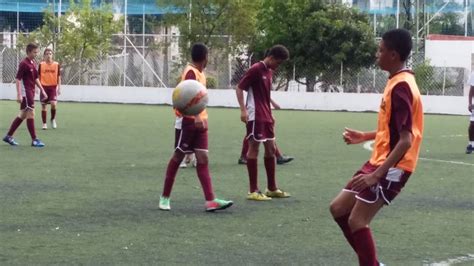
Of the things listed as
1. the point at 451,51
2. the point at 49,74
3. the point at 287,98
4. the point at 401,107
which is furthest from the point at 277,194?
the point at 451,51

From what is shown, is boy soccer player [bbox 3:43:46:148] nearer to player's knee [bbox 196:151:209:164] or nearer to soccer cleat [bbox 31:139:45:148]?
soccer cleat [bbox 31:139:45:148]

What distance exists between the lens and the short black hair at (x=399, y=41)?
6820 mm

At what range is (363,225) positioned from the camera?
6863 mm

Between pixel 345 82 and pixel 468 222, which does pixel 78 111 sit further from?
pixel 468 222

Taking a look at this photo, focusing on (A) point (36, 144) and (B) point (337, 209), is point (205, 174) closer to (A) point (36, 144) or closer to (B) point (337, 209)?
(B) point (337, 209)

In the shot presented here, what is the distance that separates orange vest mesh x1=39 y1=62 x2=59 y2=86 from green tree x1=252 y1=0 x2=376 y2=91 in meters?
19.6

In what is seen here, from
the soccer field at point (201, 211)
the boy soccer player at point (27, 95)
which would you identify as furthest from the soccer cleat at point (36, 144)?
the soccer field at point (201, 211)

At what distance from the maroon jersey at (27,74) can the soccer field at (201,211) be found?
1.09m

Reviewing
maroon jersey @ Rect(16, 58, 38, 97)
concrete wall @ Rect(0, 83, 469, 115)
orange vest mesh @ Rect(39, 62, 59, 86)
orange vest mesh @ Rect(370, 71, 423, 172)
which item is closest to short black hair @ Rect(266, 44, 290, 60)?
orange vest mesh @ Rect(370, 71, 423, 172)

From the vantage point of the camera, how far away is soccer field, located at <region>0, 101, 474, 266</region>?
27.5ft

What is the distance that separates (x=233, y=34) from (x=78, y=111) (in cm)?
1406

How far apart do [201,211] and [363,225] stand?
13.5 feet

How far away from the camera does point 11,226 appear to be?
948cm

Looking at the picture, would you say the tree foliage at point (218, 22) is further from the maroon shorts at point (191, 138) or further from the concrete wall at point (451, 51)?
the maroon shorts at point (191, 138)
